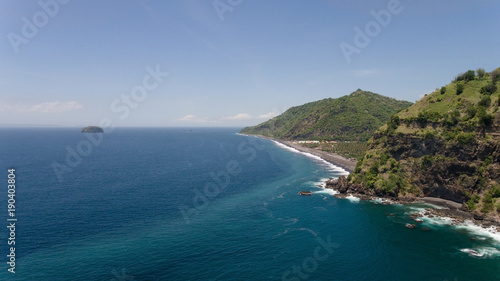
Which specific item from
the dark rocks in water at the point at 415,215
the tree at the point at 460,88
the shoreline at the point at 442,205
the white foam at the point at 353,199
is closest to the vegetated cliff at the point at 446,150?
the tree at the point at 460,88

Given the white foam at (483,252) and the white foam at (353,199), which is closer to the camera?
the white foam at (483,252)

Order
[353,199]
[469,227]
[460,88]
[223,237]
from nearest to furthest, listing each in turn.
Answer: [223,237] → [469,227] → [353,199] → [460,88]

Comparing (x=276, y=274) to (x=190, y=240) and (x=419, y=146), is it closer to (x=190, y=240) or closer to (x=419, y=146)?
(x=190, y=240)

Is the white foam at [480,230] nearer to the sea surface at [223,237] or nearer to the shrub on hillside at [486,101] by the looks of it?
the sea surface at [223,237]

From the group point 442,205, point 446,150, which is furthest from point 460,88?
point 442,205

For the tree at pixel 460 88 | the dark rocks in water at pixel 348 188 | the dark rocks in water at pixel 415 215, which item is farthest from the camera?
the tree at pixel 460 88

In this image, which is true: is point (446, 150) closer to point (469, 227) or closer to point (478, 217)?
point (478, 217)

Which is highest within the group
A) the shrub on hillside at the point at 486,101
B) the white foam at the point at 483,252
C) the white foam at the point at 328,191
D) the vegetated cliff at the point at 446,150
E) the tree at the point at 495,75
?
the tree at the point at 495,75

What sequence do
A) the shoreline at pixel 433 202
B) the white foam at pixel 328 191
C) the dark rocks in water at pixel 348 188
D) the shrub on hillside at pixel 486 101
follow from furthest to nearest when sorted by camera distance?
1. the white foam at pixel 328 191
2. the dark rocks in water at pixel 348 188
3. the shrub on hillside at pixel 486 101
4. the shoreline at pixel 433 202

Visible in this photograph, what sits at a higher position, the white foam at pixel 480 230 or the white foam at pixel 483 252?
the white foam at pixel 480 230
